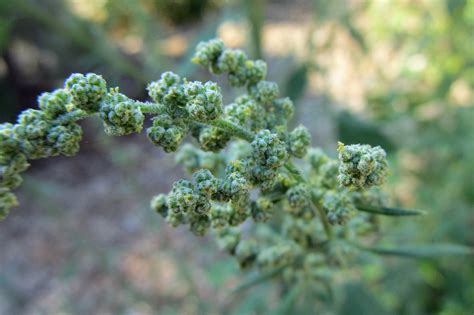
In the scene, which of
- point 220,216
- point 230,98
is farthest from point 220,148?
point 230,98

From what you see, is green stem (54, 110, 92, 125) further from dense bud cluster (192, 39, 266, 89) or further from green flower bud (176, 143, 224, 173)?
green flower bud (176, 143, 224, 173)

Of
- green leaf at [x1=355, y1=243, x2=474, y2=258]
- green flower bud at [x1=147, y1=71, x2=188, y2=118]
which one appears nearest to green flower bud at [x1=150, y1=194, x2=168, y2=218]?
green flower bud at [x1=147, y1=71, x2=188, y2=118]

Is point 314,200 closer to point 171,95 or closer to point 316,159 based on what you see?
point 316,159

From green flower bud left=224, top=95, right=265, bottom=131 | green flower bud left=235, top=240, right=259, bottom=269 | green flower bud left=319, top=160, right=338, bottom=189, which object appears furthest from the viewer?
green flower bud left=235, top=240, right=259, bottom=269

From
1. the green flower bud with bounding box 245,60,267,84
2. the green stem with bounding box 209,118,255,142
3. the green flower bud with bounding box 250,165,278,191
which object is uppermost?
the green flower bud with bounding box 245,60,267,84

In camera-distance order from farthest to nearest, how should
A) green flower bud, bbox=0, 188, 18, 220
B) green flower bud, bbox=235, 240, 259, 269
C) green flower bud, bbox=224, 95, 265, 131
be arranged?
green flower bud, bbox=235, 240, 259, 269, green flower bud, bbox=224, 95, 265, 131, green flower bud, bbox=0, 188, 18, 220

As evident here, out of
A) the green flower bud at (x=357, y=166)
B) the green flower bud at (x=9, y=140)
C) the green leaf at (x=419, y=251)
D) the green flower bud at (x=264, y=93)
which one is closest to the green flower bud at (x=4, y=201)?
Result: the green flower bud at (x=9, y=140)

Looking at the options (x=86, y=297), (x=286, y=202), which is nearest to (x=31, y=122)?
(x=286, y=202)
